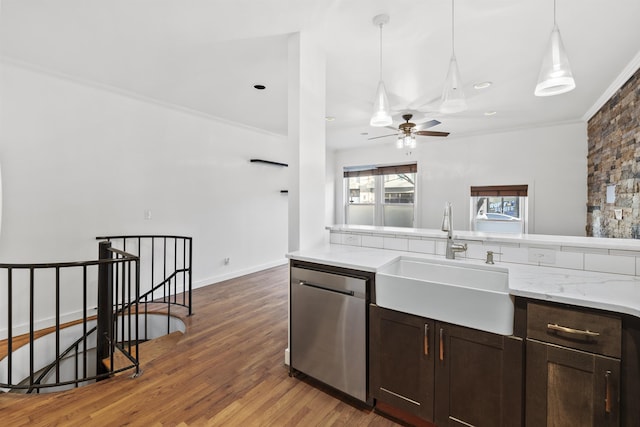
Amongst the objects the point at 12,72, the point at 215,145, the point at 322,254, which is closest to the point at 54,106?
the point at 12,72

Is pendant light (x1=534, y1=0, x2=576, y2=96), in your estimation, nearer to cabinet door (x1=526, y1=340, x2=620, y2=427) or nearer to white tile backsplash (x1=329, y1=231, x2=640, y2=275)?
white tile backsplash (x1=329, y1=231, x2=640, y2=275)

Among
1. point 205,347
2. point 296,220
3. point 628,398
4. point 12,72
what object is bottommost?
point 205,347

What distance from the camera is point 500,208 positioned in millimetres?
5309

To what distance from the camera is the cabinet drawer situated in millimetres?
1177

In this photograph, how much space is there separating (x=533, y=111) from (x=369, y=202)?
3.62 m

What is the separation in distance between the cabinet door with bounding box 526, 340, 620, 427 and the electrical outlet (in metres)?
0.67

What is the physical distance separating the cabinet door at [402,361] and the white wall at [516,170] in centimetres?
461

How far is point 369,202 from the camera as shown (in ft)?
22.9

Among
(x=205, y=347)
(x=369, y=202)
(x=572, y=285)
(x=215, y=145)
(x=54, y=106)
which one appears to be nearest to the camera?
(x=572, y=285)

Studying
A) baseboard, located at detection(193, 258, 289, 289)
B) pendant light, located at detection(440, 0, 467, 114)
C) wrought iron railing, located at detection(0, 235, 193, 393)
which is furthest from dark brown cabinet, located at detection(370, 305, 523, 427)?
baseboard, located at detection(193, 258, 289, 289)

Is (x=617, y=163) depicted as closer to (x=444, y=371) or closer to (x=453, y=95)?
(x=453, y=95)

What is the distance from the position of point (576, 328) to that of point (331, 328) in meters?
1.27

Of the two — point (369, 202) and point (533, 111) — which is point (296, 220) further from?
point (369, 202)

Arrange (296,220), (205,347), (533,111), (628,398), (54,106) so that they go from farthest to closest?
(533,111), (54,106), (205,347), (296,220), (628,398)
